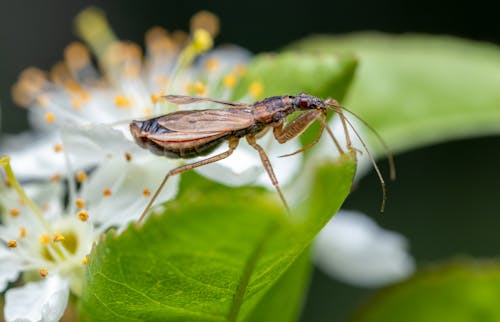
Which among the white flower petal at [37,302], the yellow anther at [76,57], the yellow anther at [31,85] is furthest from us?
the yellow anther at [76,57]

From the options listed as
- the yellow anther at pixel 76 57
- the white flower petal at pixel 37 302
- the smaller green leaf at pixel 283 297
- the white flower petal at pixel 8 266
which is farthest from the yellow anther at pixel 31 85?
the smaller green leaf at pixel 283 297

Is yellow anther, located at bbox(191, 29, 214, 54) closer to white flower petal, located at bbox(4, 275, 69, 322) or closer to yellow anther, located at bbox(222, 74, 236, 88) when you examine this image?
yellow anther, located at bbox(222, 74, 236, 88)

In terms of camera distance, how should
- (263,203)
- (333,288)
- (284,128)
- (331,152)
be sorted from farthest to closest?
1. (333,288)
2. (331,152)
3. (284,128)
4. (263,203)

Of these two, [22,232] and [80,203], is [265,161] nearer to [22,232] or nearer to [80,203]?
[80,203]

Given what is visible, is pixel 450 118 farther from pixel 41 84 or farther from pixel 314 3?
pixel 314 3

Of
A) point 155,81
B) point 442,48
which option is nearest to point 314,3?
point 442,48

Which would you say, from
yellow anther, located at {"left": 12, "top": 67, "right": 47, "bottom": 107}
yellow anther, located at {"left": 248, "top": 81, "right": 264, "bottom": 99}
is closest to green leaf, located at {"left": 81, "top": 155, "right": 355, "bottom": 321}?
yellow anther, located at {"left": 248, "top": 81, "right": 264, "bottom": 99}

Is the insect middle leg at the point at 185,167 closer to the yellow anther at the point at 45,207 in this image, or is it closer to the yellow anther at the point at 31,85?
the yellow anther at the point at 45,207
